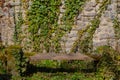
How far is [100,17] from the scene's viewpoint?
11492mm

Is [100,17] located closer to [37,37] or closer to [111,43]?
[111,43]

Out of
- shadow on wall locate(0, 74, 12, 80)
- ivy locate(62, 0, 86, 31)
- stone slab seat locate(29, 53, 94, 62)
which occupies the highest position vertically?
ivy locate(62, 0, 86, 31)

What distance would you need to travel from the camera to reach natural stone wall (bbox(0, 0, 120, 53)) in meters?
11.5

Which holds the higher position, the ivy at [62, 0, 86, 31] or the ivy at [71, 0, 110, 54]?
the ivy at [62, 0, 86, 31]

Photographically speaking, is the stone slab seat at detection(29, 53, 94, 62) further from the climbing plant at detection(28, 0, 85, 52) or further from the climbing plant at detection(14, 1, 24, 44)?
the climbing plant at detection(14, 1, 24, 44)

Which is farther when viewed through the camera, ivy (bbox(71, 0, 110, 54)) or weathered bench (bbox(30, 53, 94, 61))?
ivy (bbox(71, 0, 110, 54))

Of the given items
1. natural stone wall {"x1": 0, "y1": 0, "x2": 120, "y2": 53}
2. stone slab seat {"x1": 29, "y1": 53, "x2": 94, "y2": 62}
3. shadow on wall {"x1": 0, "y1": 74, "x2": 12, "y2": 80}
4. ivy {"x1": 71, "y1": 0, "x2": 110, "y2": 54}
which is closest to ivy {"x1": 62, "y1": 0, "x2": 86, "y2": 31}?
natural stone wall {"x1": 0, "y1": 0, "x2": 120, "y2": 53}

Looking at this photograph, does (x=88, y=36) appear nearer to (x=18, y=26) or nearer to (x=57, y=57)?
(x=18, y=26)

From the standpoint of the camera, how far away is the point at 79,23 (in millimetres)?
11508

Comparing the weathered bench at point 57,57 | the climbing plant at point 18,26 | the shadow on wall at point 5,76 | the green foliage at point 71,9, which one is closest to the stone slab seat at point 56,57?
the weathered bench at point 57,57

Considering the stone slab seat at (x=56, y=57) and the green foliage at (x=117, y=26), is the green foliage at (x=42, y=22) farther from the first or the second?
the stone slab seat at (x=56, y=57)

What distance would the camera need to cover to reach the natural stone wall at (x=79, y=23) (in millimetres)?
11453

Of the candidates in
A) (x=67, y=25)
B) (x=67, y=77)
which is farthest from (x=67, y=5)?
(x=67, y=77)

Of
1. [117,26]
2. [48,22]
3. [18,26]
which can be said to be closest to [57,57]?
[48,22]
